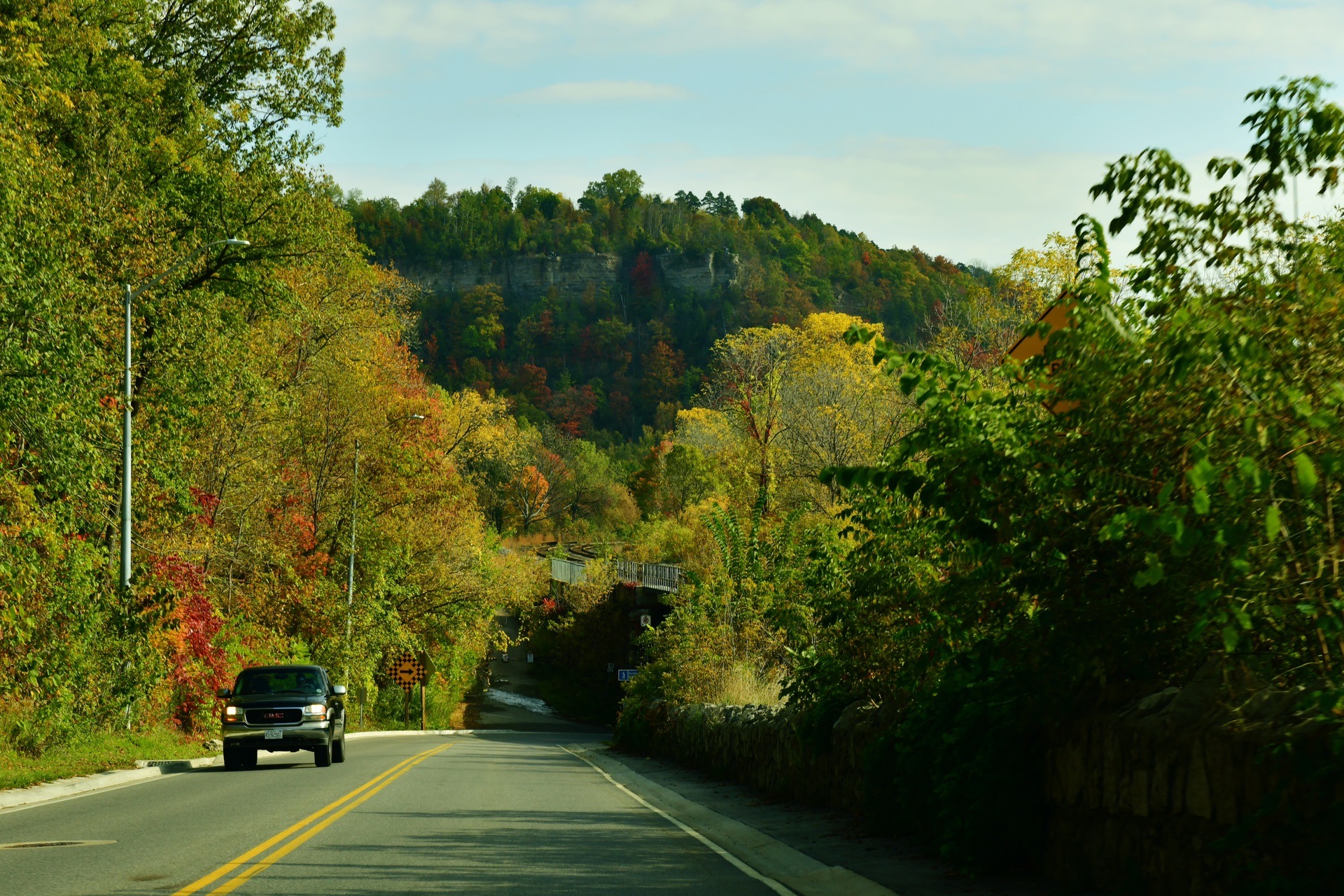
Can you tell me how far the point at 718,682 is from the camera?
28656 mm

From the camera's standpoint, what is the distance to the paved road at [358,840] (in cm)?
975

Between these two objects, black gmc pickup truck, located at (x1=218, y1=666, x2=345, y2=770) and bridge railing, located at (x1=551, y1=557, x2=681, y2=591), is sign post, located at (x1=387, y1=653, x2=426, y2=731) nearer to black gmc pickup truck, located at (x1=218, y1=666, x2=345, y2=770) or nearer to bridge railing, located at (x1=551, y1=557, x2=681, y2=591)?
bridge railing, located at (x1=551, y1=557, x2=681, y2=591)

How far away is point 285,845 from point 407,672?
1958 inches

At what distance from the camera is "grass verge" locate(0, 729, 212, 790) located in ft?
60.7

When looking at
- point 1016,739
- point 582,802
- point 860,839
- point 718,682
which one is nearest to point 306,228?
point 718,682

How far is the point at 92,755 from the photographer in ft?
72.7

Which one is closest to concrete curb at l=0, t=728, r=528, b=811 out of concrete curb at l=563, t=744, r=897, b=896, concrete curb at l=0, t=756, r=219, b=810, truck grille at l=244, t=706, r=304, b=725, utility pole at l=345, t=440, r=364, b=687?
concrete curb at l=0, t=756, r=219, b=810

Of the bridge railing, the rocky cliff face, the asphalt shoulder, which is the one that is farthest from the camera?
the rocky cliff face

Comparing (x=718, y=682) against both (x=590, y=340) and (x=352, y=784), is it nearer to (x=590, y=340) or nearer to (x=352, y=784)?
(x=352, y=784)

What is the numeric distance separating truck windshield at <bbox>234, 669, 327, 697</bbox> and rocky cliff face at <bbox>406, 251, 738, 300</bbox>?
141 metres

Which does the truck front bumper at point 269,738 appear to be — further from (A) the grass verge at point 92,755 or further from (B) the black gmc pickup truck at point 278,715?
(A) the grass verge at point 92,755

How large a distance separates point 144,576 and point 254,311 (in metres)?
9.11

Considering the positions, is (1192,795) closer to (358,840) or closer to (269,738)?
(358,840)

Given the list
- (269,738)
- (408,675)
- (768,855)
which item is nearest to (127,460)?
(269,738)
